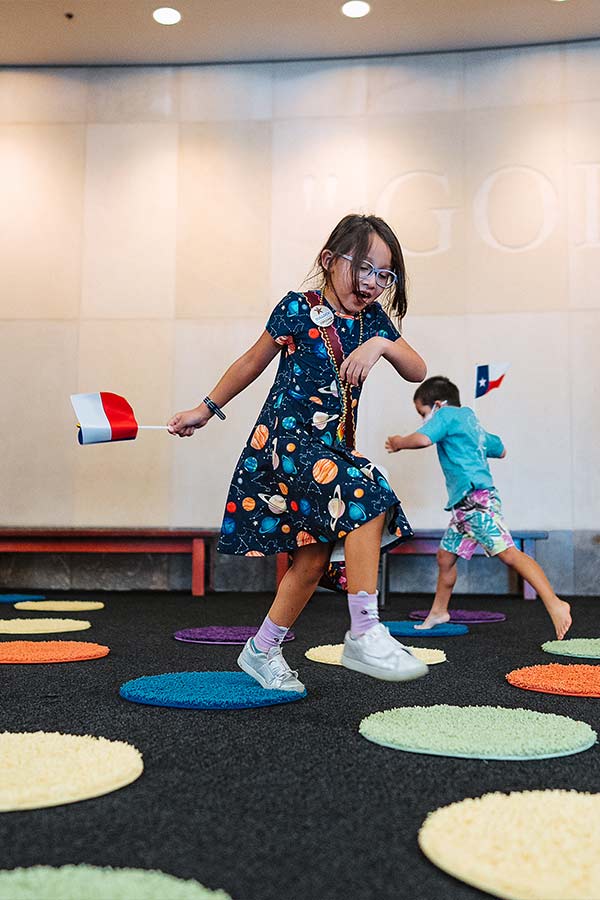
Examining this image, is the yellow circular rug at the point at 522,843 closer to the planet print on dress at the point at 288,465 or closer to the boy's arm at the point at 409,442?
the planet print on dress at the point at 288,465

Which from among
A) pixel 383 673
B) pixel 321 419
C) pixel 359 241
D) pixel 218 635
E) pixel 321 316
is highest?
pixel 359 241

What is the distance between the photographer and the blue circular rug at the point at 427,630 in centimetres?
283

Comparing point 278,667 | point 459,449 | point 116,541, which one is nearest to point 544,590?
point 459,449

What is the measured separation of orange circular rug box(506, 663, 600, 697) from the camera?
5.81 feet

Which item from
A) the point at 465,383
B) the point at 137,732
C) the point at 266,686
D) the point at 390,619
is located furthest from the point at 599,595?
the point at 137,732

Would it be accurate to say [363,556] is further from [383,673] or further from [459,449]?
[459,449]

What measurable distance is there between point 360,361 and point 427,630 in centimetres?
154

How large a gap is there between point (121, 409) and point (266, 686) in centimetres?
69

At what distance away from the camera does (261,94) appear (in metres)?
5.06

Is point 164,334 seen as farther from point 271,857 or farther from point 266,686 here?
point 271,857

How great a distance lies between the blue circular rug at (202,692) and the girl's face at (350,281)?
0.80 meters

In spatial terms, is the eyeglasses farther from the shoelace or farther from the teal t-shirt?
the teal t-shirt

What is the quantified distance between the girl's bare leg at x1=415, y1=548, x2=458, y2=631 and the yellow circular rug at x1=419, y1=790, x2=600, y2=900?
6.53 ft

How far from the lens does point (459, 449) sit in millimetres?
3061
